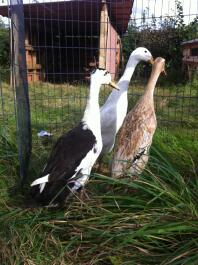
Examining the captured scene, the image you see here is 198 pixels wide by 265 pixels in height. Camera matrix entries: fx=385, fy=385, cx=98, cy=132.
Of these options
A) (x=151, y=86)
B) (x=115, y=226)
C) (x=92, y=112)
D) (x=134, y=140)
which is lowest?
(x=115, y=226)

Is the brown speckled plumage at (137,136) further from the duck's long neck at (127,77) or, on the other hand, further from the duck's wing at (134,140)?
the duck's long neck at (127,77)

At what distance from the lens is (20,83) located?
3.94m

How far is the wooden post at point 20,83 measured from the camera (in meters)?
3.70

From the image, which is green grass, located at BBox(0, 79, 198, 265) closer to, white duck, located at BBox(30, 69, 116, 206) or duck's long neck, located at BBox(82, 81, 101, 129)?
white duck, located at BBox(30, 69, 116, 206)

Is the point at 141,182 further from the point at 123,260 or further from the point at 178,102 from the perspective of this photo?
the point at 178,102

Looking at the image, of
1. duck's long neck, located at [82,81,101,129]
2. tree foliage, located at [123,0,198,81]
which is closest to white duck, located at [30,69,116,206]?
duck's long neck, located at [82,81,101,129]

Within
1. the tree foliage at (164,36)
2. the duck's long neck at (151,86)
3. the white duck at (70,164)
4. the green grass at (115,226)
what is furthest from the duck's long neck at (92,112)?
the tree foliage at (164,36)

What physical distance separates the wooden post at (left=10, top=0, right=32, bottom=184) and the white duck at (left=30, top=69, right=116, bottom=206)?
24.5 inches

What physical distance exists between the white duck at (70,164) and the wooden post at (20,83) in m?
0.62

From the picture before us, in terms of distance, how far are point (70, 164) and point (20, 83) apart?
3.90ft

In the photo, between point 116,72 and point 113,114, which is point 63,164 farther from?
point 116,72

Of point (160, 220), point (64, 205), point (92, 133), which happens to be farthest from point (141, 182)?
point (92, 133)

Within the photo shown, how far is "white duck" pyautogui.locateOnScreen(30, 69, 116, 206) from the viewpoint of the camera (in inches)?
123

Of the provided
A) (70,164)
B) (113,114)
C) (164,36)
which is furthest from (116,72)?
(70,164)
